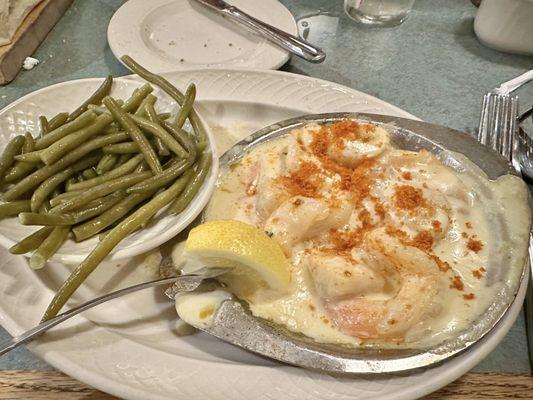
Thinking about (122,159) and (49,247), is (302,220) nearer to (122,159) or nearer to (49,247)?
(122,159)

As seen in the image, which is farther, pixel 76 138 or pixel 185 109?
pixel 185 109

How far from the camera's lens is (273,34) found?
3.13 m

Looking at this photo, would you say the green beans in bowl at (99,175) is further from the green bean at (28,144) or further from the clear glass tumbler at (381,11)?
the clear glass tumbler at (381,11)

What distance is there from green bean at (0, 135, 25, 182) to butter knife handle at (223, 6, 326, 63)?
173cm

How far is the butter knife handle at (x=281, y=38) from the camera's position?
3.02 meters

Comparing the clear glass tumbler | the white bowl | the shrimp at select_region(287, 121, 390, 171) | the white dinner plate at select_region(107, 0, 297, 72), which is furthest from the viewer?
the clear glass tumbler

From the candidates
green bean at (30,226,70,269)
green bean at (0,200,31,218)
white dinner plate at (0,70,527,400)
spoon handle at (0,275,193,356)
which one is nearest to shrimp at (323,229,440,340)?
white dinner plate at (0,70,527,400)

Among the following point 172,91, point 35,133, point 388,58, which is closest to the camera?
point 35,133

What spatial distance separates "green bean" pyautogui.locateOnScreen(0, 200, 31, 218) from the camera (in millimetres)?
1895

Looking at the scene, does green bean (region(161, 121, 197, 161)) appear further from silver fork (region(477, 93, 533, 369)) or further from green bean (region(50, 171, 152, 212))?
silver fork (region(477, 93, 533, 369))

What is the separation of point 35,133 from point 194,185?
2.75ft

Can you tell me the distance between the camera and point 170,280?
1817 mm

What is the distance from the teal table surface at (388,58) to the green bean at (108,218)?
1.52 meters

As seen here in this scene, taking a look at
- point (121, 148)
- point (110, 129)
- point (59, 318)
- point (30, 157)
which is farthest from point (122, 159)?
point (59, 318)
